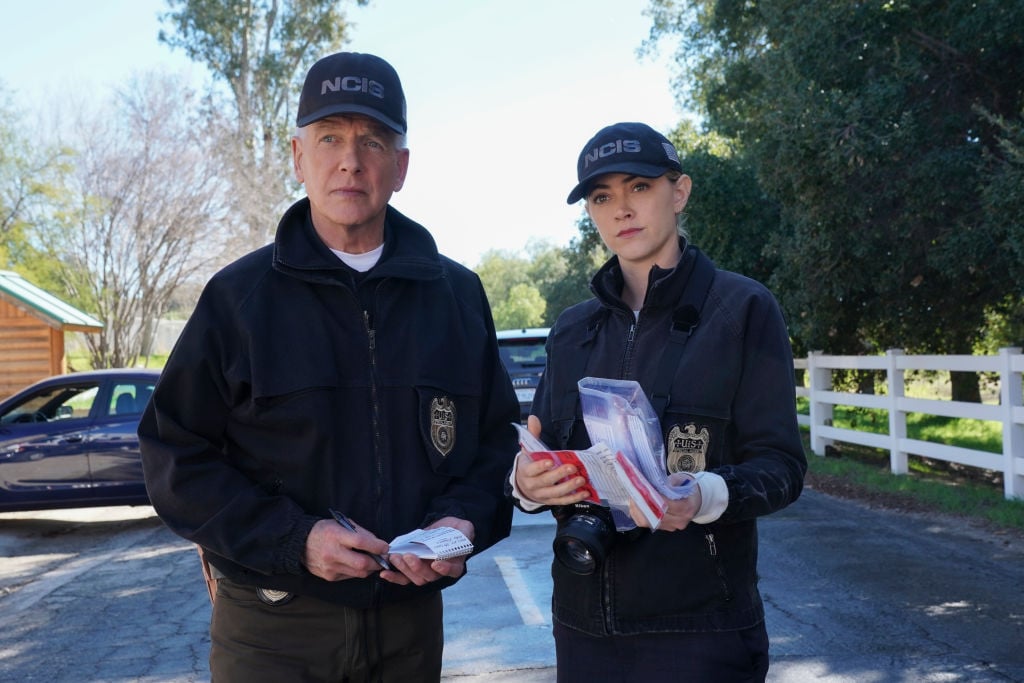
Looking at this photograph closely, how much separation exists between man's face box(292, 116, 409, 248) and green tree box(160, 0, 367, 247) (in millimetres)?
32754

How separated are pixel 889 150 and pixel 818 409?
15.9ft

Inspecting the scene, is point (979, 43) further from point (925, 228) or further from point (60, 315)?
point (60, 315)

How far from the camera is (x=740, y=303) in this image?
2.77 m

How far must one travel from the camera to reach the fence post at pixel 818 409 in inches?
626

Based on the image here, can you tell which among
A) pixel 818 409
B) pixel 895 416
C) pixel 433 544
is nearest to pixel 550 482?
pixel 433 544

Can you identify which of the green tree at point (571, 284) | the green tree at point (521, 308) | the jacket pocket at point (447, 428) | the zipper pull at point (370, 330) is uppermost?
the green tree at point (521, 308)

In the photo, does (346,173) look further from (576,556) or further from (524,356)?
(524,356)

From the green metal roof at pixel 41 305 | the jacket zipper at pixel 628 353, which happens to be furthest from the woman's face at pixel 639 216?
the green metal roof at pixel 41 305

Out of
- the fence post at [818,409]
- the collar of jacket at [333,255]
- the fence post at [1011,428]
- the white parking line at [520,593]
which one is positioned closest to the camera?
the collar of jacket at [333,255]

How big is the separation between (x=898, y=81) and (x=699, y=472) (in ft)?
37.5

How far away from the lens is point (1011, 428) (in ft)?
34.3

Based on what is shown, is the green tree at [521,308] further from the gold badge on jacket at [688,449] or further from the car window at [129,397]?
the gold badge on jacket at [688,449]

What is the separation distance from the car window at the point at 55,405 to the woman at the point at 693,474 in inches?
397

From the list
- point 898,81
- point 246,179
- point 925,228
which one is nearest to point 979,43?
point 898,81
